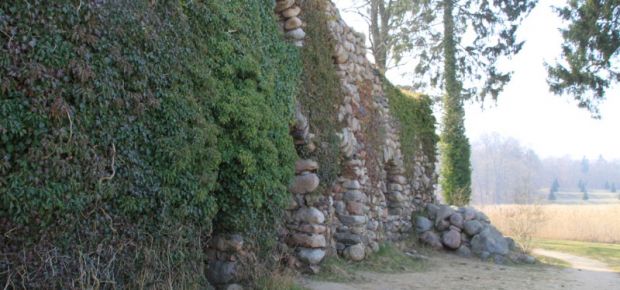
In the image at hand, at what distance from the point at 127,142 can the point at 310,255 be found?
11.1 ft

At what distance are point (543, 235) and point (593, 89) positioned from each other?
8.70 meters

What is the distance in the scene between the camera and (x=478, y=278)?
802 cm

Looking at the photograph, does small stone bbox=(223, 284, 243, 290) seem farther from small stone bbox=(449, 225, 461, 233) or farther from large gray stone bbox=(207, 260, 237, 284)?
small stone bbox=(449, 225, 461, 233)

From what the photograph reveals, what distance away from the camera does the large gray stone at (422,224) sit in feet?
37.5

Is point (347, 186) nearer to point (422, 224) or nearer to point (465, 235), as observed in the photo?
point (422, 224)

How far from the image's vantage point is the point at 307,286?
6.05 metres

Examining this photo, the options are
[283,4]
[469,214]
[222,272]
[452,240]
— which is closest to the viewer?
[222,272]

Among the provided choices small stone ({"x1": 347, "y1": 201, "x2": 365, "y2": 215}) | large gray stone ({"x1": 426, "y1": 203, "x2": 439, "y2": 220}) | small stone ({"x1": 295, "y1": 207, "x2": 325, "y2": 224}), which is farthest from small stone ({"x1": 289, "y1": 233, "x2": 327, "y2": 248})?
large gray stone ({"x1": 426, "y1": 203, "x2": 439, "y2": 220})

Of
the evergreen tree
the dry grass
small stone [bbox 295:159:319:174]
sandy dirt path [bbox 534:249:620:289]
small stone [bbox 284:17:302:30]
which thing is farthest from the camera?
the evergreen tree

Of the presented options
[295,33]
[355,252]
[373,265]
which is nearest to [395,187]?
[373,265]

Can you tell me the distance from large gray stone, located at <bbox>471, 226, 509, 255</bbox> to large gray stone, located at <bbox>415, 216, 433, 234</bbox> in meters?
0.96

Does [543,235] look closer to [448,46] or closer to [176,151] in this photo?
[448,46]

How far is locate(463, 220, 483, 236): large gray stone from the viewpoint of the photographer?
37.0ft

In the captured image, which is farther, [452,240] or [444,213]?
[444,213]
